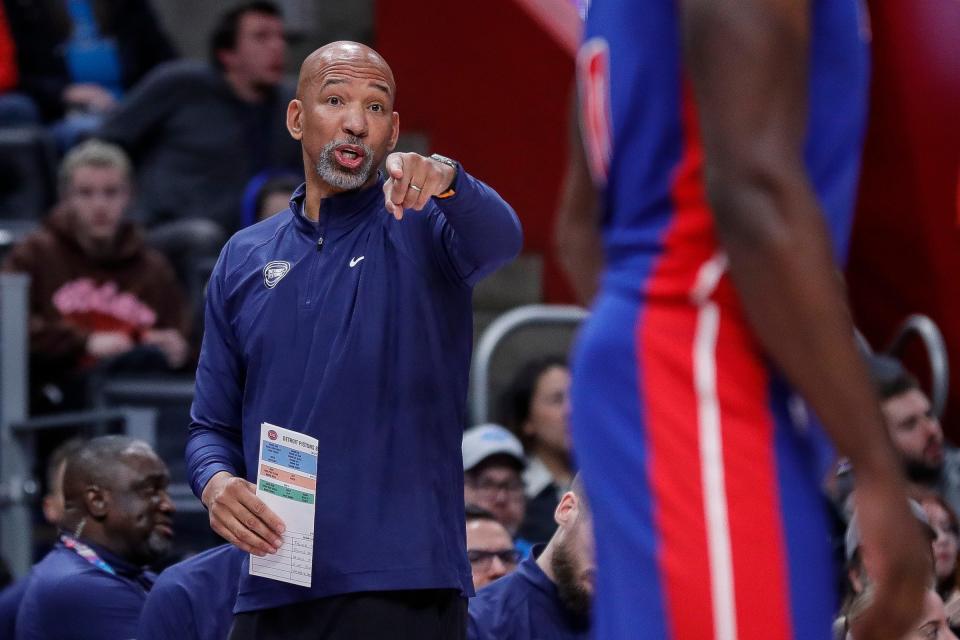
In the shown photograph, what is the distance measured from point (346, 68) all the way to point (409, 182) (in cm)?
60

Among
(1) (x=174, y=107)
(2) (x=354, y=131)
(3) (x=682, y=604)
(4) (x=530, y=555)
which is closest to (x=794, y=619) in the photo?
(3) (x=682, y=604)

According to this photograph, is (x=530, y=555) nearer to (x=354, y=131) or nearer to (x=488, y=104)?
(x=354, y=131)

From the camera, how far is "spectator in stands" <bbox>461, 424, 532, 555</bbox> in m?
6.47

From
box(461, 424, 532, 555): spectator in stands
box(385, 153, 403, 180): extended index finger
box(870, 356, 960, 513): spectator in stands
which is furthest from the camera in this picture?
box(870, 356, 960, 513): spectator in stands

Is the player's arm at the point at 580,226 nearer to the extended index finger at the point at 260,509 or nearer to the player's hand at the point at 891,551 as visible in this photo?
the player's hand at the point at 891,551

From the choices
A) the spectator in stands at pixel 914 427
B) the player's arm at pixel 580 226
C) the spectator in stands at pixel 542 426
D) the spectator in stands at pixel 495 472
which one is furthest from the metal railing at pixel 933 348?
the player's arm at pixel 580 226

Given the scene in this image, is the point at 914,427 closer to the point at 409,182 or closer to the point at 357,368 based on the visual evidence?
the point at 357,368

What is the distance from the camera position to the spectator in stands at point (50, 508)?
5.49m

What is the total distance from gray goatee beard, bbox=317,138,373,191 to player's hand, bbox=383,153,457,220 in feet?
1.28

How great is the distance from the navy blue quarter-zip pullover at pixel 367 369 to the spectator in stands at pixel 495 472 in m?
2.90

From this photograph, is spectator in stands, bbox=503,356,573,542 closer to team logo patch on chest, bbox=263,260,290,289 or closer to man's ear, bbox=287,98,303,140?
man's ear, bbox=287,98,303,140

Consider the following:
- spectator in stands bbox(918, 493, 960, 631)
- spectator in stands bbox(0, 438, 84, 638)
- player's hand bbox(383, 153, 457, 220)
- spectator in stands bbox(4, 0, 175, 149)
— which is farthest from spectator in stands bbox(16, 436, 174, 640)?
spectator in stands bbox(4, 0, 175, 149)

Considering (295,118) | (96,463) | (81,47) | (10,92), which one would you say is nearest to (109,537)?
(96,463)

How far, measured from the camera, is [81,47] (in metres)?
9.80
